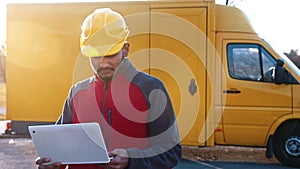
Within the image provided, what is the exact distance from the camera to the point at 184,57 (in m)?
7.91

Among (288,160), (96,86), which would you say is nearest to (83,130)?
(96,86)

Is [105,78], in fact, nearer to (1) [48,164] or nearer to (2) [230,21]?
(1) [48,164]

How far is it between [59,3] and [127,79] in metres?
6.46

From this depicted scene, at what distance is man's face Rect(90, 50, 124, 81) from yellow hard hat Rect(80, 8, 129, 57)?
0.02 m

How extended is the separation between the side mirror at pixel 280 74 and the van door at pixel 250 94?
0.26ft

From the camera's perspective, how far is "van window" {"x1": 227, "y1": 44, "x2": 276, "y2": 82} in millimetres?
7996

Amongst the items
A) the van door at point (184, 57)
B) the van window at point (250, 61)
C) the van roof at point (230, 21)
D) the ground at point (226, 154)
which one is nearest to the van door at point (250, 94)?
the van window at point (250, 61)

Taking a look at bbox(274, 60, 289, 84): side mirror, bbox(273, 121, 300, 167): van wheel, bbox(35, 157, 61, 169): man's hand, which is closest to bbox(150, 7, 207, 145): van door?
bbox(274, 60, 289, 84): side mirror

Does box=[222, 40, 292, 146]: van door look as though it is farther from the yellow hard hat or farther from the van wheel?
the yellow hard hat

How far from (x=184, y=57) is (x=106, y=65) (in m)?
5.81

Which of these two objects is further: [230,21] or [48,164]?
[230,21]

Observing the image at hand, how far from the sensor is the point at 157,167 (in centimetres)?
210

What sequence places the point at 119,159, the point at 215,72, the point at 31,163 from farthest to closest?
the point at 31,163 < the point at 215,72 < the point at 119,159

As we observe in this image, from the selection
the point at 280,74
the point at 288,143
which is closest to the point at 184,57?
the point at 280,74
